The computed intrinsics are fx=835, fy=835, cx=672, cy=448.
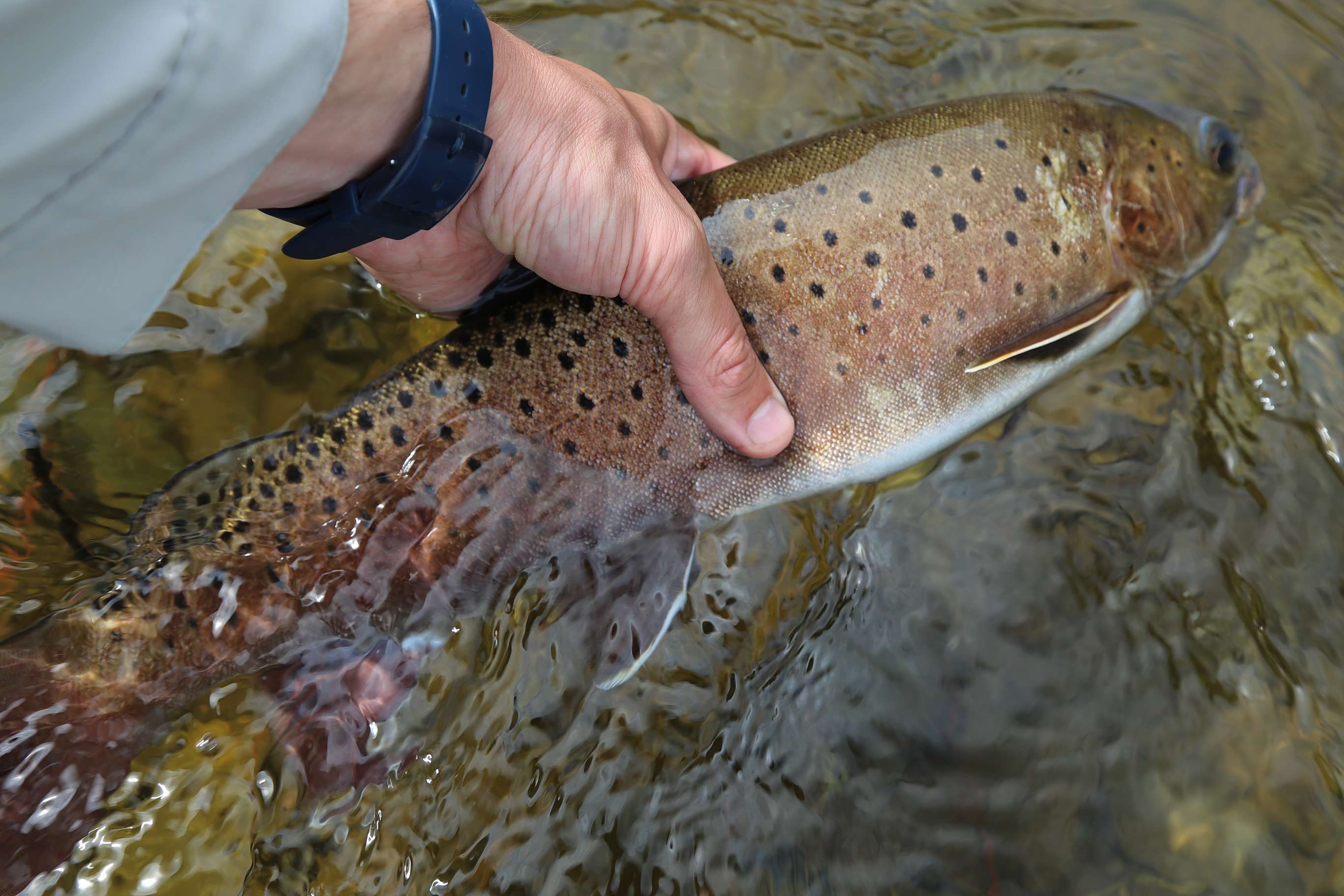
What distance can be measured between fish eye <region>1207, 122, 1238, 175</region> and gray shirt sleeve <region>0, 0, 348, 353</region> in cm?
233

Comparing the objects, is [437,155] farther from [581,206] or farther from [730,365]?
[730,365]

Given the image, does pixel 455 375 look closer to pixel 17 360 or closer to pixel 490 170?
Answer: pixel 490 170

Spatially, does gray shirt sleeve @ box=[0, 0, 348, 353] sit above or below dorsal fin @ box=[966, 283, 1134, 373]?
above

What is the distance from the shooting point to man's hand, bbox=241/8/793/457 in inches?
58.0

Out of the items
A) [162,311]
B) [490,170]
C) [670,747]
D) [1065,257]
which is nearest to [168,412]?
[162,311]

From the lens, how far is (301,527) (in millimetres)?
2117

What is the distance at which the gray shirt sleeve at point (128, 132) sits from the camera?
1095 millimetres

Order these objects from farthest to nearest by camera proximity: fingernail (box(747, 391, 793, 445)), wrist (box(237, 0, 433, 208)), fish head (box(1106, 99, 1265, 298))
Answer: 1. fish head (box(1106, 99, 1265, 298))
2. fingernail (box(747, 391, 793, 445))
3. wrist (box(237, 0, 433, 208))

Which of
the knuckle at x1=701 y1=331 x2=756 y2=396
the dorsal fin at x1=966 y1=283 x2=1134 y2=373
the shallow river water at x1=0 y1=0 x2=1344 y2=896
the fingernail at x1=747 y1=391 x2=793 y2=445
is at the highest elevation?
the knuckle at x1=701 y1=331 x2=756 y2=396

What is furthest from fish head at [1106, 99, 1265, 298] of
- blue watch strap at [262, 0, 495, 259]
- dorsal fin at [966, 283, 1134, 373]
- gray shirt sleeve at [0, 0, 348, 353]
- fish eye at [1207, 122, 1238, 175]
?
gray shirt sleeve at [0, 0, 348, 353]

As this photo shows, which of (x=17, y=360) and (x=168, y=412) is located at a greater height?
(x=17, y=360)

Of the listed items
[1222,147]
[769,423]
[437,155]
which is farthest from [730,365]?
[1222,147]

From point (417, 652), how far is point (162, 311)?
1.38 m

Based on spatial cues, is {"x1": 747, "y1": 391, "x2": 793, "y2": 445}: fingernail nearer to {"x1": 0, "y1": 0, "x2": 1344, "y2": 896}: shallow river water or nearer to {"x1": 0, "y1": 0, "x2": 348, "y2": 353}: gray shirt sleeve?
{"x1": 0, "y1": 0, "x2": 1344, "y2": 896}: shallow river water
